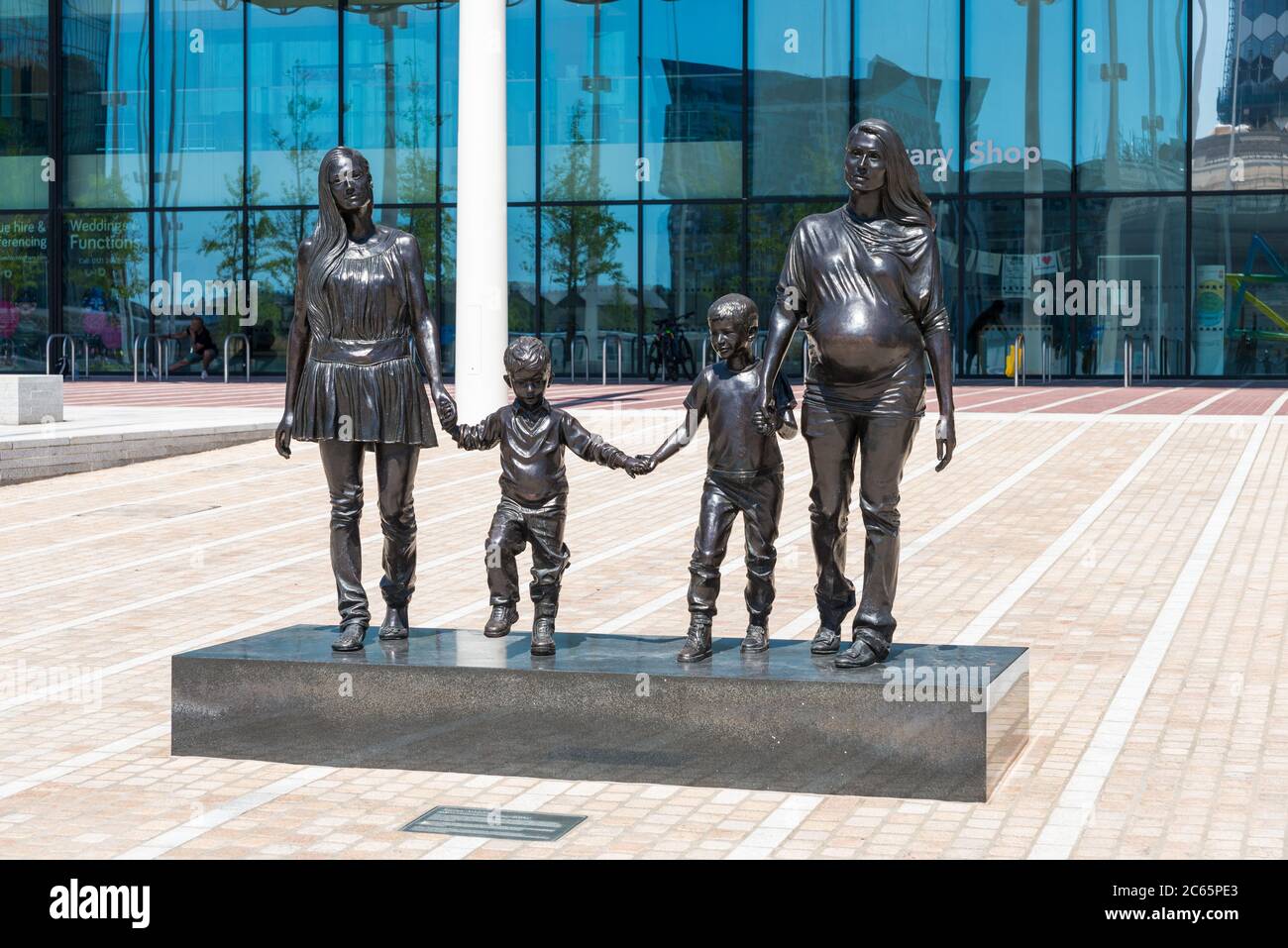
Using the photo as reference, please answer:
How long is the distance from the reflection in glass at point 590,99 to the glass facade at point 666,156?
0.16 feet

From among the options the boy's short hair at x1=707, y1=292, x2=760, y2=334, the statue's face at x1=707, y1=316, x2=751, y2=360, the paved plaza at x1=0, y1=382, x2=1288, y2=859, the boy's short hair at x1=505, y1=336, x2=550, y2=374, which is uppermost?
the boy's short hair at x1=707, y1=292, x2=760, y2=334

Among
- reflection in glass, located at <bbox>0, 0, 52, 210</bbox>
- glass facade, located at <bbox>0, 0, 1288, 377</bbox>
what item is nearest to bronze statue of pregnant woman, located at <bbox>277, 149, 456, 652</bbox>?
glass facade, located at <bbox>0, 0, 1288, 377</bbox>

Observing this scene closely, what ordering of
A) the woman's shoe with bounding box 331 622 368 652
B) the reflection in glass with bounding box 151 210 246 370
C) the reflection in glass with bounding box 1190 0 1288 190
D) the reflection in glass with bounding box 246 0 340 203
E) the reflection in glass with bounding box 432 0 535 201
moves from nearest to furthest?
1. the woman's shoe with bounding box 331 622 368 652
2. the reflection in glass with bounding box 1190 0 1288 190
3. the reflection in glass with bounding box 432 0 535 201
4. the reflection in glass with bounding box 246 0 340 203
5. the reflection in glass with bounding box 151 210 246 370

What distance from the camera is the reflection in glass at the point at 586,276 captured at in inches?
1230

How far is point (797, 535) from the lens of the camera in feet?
43.8

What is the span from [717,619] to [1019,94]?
73.1ft

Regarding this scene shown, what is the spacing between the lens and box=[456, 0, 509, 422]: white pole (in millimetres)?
19000

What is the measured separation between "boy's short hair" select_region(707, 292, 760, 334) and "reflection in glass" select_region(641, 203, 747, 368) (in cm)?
2401

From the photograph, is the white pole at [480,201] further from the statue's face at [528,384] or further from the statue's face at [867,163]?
the statue's face at [867,163]

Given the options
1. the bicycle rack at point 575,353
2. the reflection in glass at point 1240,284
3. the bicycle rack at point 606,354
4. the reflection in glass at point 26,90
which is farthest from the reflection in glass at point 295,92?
the reflection in glass at point 1240,284

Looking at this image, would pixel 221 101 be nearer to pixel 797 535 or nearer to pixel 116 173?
pixel 116 173

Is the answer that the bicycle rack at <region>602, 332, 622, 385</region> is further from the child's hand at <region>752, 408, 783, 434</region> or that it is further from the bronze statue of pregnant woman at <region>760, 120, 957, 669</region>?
the child's hand at <region>752, 408, 783, 434</region>

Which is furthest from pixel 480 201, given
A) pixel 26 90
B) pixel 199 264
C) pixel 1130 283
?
pixel 26 90
